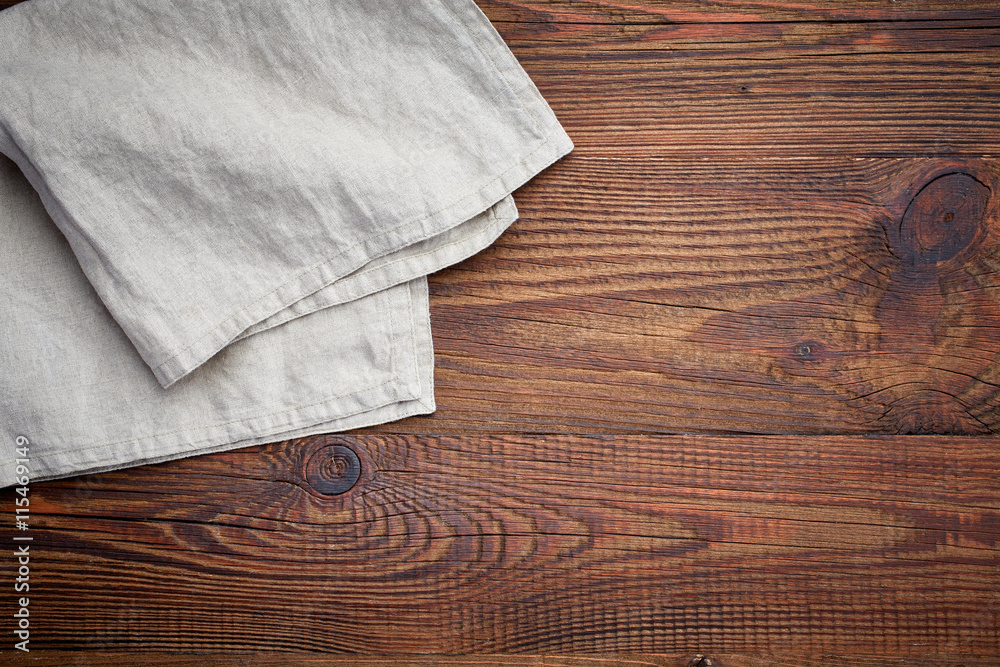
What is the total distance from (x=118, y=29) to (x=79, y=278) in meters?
0.19

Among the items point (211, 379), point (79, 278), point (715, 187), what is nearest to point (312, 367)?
point (211, 379)

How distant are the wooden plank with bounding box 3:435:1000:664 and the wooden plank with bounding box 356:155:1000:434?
0.09 ft

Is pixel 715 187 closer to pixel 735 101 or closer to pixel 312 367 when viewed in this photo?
pixel 735 101

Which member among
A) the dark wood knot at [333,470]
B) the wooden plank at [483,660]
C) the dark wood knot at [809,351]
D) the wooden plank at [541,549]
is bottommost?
the wooden plank at [483,660]

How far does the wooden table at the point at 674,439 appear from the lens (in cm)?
49

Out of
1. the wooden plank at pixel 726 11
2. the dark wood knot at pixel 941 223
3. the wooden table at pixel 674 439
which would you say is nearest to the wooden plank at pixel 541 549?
the wooden table at pixel 674 439

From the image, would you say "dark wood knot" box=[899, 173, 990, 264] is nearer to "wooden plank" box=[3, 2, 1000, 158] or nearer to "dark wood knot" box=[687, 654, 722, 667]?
"wooden plank" box=[3, 2, 1000, 158]

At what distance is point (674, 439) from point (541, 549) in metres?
0.14

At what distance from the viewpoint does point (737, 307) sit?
497 millimetres

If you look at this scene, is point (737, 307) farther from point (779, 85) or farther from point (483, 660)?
point (483, 660)

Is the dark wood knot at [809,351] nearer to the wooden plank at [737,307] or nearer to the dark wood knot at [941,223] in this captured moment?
the wooden plank at [737,307]

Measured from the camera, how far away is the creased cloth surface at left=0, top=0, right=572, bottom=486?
1.42 ft

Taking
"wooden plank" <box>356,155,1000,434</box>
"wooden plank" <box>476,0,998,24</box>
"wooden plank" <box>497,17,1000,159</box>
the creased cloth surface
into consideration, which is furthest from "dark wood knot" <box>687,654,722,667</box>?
"wooden plank" <box>476,0,998,24</box>

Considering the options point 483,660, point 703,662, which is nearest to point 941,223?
point 703,662
